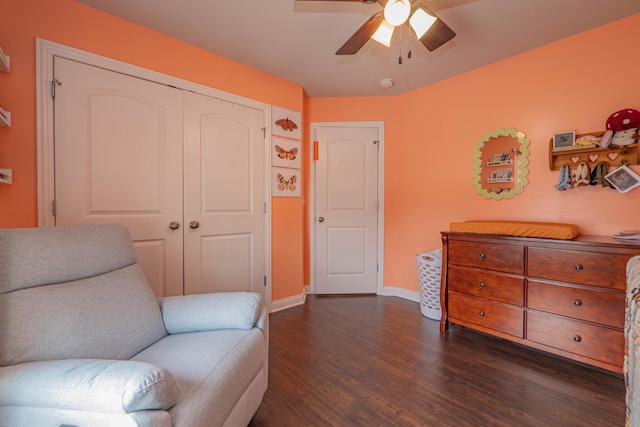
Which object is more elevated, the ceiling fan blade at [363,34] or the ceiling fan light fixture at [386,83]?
the ceiling fan light fixture at [386,83]

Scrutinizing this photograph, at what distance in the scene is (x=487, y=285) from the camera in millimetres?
1963

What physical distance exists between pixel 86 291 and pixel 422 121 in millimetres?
3052

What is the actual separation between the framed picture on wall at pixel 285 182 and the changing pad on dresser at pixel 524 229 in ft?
5.13

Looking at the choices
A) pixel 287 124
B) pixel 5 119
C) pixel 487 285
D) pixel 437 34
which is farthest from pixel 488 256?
pixel 5 119

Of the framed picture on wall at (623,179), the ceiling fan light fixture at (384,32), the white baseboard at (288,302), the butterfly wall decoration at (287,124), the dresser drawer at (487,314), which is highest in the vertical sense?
Answer: the ceiling fan light fixture at (384,32)

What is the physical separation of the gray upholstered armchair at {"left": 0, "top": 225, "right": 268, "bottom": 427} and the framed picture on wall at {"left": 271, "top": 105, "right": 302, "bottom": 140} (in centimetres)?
172

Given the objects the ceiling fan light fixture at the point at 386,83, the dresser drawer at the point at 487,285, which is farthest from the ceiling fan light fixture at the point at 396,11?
the dresser drawer at the point at 487,285

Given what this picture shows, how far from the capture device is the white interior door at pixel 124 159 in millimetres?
1660

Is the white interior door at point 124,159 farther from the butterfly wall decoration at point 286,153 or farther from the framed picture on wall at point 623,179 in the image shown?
the framed picture on wall at point 623,179

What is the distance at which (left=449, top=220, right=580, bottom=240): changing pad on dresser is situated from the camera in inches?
66.1

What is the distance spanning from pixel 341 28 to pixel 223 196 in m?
1.60

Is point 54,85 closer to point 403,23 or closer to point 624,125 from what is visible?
point 403,23

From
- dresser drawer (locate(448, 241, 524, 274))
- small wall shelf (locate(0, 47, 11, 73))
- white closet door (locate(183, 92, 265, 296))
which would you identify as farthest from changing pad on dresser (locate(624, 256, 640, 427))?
small wall shelf (locate(0, 47, 11, 73))

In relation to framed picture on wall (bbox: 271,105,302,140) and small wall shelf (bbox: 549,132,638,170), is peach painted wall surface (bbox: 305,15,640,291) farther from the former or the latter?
framed picture on wall (bbox: 271,105,302,140)
